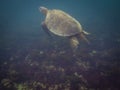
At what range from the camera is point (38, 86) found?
281 inches

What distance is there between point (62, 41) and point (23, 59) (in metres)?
3.74

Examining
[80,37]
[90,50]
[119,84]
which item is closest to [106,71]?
[119,84]

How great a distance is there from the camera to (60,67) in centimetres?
887

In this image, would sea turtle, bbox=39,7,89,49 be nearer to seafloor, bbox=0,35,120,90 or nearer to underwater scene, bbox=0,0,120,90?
underwater scene, bbox=0,0,120,90

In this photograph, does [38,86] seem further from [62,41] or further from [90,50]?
[62,41]

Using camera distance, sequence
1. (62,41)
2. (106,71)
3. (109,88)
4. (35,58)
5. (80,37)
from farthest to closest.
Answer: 1. (62,41)
2. (35,58)
3. (80,37)
4. (106,71)
5. (109,88)

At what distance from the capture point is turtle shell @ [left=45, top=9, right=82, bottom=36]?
9.03 m

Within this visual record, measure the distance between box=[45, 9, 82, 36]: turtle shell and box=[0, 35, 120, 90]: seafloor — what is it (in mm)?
1646

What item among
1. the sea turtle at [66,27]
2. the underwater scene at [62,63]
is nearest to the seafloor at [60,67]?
the underwater scene at [62,63]

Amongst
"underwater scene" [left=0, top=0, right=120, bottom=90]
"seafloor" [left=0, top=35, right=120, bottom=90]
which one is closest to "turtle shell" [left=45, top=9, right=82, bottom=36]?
"underwater scene" [left=0, top=0, right=120, bottom=90]

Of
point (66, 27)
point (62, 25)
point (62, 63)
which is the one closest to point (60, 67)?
point (62, 63)

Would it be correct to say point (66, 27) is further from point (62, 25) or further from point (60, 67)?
point (60, 67)

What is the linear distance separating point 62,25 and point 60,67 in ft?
7.80

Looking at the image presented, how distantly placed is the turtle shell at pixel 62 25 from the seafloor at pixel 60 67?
1.65 meters
